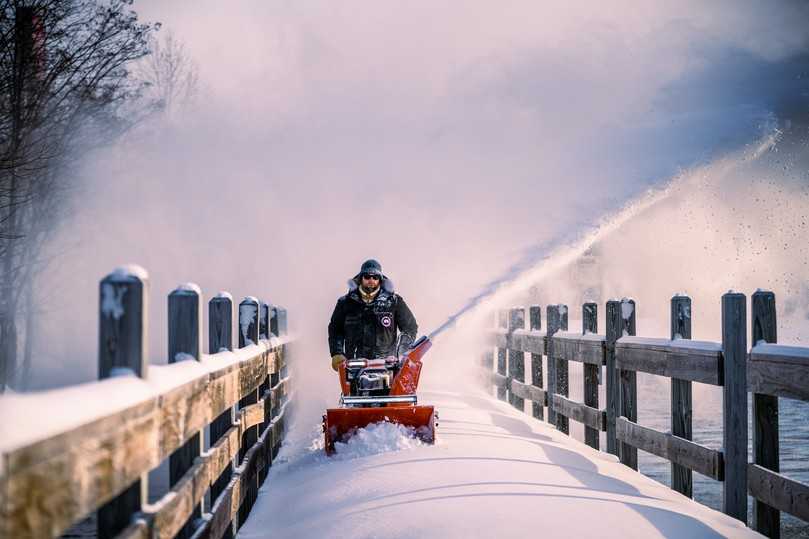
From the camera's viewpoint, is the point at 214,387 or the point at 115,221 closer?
the point at 214,387

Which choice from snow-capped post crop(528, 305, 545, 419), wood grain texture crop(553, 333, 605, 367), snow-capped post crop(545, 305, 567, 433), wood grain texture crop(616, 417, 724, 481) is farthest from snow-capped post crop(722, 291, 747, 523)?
snow-capped post crop(528, 305, 545, 419)

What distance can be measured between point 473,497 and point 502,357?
10.5 m

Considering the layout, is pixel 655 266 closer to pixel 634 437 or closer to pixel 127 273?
pixel 634 437

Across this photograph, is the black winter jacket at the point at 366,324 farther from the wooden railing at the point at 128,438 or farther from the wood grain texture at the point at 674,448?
the wooden railing at the point at 128,438

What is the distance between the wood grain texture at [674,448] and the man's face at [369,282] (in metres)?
2.85

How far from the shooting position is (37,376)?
26.9 metres

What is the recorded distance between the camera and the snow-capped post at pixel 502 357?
15.7 metres

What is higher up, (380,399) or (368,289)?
(368,289)

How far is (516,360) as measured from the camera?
564 inches

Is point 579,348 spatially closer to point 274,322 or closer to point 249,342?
point 274,322

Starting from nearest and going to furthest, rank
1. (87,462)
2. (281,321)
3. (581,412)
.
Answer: (87,462) → (581,412) → (281,321)

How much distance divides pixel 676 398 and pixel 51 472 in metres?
5.52

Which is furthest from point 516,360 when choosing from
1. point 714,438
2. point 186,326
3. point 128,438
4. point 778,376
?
point 128,438

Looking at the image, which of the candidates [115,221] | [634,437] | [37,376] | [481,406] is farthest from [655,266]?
[634,437]
